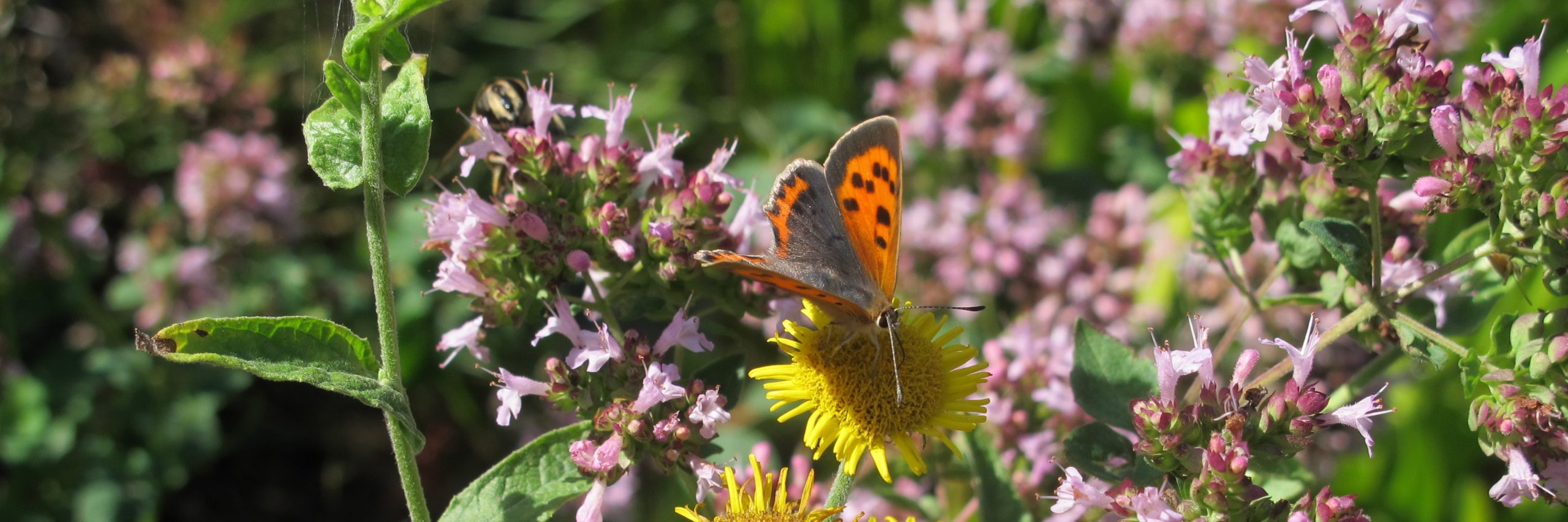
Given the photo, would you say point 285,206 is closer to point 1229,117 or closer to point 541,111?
point 541,111

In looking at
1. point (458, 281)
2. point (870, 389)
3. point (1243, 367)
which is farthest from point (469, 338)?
point (1243, 367)

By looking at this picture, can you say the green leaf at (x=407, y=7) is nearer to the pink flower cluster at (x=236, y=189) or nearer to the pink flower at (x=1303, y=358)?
the pink flower at (x=1303, y=358)

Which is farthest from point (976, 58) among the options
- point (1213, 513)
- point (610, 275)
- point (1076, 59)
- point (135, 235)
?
point (135, 235)

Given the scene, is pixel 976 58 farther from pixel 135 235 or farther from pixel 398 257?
pixel 135 235

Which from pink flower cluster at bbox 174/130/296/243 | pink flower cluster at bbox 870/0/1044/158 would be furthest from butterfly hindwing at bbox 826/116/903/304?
pink flower cluster at bbox 174/130/296/243

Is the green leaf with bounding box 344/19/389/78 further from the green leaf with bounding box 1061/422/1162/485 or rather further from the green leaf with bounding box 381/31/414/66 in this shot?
the green leaf with bounding box 1061/422/1162/485
